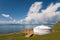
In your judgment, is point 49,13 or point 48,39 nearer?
point 48,39

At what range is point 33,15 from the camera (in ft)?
51.9

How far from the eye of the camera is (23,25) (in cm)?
1605

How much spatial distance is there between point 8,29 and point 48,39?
230 inches

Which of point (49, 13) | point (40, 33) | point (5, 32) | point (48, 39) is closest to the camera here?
point (48, 39)

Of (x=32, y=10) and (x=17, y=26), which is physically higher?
(x=32, y=10)

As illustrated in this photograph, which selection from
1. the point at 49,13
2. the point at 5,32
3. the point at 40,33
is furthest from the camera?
the point at 49,13

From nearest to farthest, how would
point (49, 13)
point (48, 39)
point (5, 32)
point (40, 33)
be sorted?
point (48, 39) < point (40, 33) < point (5, 32) < point (49, 13)

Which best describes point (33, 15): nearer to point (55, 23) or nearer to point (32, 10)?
point (32, 10)

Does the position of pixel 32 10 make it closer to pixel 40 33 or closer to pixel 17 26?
pixel 17 26

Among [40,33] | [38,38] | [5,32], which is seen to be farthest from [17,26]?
[38,38]

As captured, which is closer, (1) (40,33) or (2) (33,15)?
(1) (40,33)

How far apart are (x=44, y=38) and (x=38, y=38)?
0.49 metres

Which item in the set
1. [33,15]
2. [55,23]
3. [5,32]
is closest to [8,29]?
[5,32]

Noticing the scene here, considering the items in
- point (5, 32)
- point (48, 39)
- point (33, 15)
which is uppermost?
point (33, 15)
